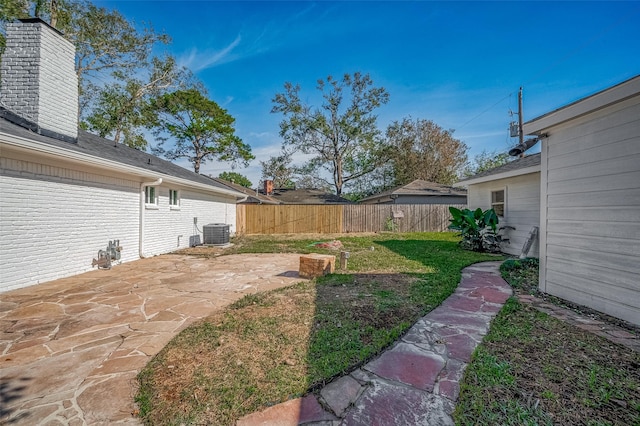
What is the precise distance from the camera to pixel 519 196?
7.46 meters

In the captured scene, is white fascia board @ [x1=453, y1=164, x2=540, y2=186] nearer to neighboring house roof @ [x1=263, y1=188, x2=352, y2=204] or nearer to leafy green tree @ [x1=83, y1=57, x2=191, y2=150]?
neighboring house roof @ [x1=263, y1=188, x2=352, y2=204]

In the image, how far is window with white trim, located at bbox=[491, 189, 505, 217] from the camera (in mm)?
8344

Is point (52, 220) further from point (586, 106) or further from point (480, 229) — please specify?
point (480, 229)

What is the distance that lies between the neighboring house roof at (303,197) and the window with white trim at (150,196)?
1477cm

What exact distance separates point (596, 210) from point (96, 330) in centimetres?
624

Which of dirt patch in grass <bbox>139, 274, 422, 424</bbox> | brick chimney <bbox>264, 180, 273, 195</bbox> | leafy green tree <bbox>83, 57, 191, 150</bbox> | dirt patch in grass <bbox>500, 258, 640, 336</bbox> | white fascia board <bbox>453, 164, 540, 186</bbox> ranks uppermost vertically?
leafy green tree <bbox>83, 57, 191, 150</bbox>

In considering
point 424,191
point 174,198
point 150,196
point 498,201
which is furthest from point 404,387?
point 424,191

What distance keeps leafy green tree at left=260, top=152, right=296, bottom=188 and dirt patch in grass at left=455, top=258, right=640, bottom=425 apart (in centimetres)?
2487

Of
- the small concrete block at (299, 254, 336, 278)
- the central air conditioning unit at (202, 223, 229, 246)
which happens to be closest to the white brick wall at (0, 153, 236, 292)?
the central air conditioning unit at (202, 223, 229, 246)

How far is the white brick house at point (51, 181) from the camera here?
4.20 metres

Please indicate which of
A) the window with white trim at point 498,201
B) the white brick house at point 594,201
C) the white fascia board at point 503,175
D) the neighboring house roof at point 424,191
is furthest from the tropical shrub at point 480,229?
the neighboring house roof at point 424,191

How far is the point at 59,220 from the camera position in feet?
16.0

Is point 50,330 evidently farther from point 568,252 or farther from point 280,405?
point 568,252

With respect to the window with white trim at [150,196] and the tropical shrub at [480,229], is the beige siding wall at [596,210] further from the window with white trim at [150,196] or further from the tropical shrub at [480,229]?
the window with white trim at [150,196]
